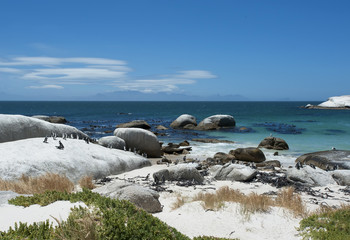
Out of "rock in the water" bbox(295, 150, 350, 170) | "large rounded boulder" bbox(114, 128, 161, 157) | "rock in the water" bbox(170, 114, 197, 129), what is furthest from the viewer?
"rock in the water" bbox(170, 114, 197, 129)

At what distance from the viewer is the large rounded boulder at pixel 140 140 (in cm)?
1912

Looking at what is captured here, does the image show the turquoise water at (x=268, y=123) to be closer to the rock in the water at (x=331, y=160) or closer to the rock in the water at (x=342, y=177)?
the rock in the water at (x=331, y=160)

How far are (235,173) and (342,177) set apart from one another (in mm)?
4084

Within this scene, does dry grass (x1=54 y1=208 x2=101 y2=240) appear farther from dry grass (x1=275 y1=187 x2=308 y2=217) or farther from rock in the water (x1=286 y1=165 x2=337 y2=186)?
rock in the water (x1=286 y1=165 x2=337 y2=186)

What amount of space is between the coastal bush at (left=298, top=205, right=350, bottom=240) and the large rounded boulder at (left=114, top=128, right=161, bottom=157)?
45.1 feet

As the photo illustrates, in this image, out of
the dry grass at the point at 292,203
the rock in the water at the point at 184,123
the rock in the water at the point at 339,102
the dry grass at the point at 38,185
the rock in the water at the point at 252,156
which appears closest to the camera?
the dry grass at the point at 292,203

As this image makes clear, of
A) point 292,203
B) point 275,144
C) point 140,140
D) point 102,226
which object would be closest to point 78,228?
point 102,226

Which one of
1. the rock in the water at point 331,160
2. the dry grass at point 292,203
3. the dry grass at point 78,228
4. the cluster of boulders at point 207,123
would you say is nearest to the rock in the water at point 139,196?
the dry grass at point 78,228

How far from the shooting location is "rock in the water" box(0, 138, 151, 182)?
963 centimetres

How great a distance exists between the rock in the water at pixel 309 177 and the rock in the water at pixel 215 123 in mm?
29050

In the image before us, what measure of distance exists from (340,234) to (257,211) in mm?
1981

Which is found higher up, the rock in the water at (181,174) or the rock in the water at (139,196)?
the rock in the water at (139,196)

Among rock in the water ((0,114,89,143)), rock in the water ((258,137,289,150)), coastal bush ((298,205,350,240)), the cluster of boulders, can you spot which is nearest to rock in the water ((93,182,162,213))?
coastal bush ((298,205,350,240))

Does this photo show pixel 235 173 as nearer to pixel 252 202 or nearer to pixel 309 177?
pixel 309 177
